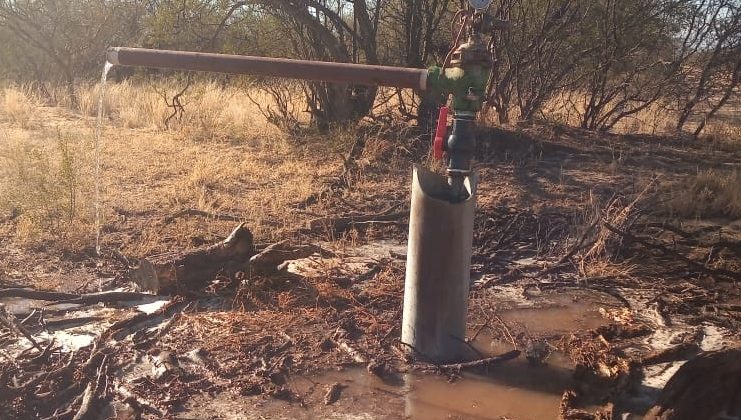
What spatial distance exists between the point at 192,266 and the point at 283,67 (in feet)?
5.04

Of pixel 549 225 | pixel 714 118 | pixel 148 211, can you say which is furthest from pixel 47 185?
pixel 714 118

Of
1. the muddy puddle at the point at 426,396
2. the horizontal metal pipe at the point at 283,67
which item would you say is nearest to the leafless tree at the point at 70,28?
the horizontal metal pipe at the point at 283,67

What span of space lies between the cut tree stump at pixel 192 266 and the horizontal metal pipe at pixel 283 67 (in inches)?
49.2

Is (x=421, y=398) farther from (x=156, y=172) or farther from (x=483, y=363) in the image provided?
(x=156, y=172)

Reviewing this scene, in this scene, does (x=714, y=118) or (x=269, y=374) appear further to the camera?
(x=714, y=118)

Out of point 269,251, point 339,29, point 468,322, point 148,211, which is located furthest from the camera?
point 339,29

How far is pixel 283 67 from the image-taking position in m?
3.28

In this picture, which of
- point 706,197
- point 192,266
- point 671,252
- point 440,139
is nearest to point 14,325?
point 192,266

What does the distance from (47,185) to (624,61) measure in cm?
638

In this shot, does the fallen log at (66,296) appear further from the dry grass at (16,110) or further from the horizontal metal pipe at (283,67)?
the dry grass at (16,110)

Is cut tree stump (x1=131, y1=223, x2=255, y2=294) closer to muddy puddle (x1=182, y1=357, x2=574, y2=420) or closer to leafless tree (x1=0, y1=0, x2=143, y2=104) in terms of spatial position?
muddy puddle (x1=182, y1=357, x2=574, y2=420)

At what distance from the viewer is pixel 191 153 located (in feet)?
26.2

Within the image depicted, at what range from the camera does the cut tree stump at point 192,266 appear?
13.7ft

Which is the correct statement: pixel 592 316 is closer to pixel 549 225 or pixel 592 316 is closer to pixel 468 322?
pixel 468 322
